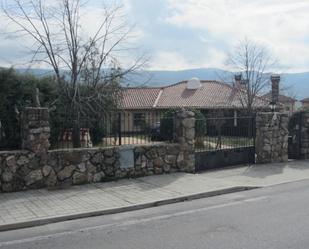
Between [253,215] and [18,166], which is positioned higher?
[18,166]

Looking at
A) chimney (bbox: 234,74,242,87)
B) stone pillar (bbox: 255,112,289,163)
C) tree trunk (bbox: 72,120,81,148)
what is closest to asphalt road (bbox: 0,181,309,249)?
tree trunk (bbox: 72,120,81,148)

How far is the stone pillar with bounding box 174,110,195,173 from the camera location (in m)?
12.3

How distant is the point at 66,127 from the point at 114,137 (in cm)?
159

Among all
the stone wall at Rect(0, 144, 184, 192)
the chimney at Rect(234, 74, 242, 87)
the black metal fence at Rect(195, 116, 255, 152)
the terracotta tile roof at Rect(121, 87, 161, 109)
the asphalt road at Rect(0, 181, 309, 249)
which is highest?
the chimney at Rect(234, 74, 242, 87)

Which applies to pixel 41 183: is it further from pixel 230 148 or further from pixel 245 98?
pixel 245 98

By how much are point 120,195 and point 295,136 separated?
28.4 feet

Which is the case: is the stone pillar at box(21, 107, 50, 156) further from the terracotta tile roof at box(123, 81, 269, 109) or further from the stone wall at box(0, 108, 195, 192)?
the terracotta tile roof at box(123, 81, 269, 109)

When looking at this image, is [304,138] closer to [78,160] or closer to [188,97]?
[78,160]

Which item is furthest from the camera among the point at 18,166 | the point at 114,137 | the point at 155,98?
the point at 155,98

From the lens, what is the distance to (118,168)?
1123 cm

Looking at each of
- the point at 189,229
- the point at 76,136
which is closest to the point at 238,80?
the point at 76,136

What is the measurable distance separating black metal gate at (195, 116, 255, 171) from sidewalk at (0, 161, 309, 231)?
2.10ft

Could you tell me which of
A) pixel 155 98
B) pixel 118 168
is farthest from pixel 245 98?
pixel 118 168

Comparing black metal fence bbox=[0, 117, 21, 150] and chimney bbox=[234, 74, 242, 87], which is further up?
chimney bbox=[234, 74, 242, 87]
